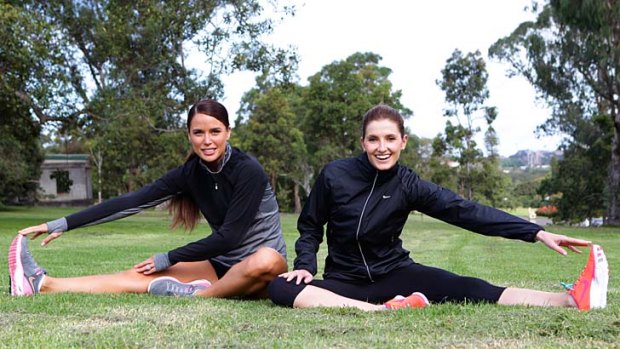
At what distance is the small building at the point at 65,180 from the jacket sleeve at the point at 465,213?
47.4m

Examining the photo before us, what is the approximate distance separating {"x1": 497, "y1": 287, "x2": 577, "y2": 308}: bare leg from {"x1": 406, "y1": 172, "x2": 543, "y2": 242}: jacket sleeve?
340 mm

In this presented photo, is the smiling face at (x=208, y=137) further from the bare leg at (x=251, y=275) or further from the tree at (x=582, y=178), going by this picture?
the tree at (x=582, y=178)

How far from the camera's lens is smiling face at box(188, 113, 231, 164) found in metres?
4.72

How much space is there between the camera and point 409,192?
14.5ft

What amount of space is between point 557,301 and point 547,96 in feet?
97.7

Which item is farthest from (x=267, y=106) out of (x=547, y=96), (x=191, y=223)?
(x=191, y=223)

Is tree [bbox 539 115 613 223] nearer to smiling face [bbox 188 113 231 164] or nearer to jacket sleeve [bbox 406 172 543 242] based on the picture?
jacket sleeve [bbox 406 172 543 242]

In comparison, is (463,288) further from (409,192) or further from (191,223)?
(191,223)

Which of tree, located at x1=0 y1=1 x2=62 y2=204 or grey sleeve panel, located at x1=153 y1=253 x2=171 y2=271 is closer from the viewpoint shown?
grey sleeve panel, located at x1=153 y1=253 x2=171 y2=271

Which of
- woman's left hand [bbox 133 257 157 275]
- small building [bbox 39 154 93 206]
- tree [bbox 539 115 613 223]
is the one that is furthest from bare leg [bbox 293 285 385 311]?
small building [bbox 39 154 93 206]

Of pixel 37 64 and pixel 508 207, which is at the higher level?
pixel 37 64

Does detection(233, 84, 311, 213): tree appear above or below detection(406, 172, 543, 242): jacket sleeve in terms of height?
above

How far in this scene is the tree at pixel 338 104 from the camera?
140 ft

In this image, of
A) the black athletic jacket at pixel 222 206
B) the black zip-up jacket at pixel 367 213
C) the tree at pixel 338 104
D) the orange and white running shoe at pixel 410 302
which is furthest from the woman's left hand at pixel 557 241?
the tree at pixel 338 104
